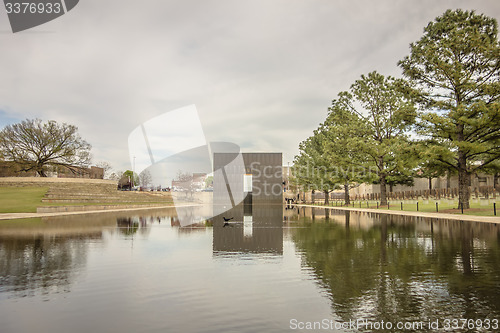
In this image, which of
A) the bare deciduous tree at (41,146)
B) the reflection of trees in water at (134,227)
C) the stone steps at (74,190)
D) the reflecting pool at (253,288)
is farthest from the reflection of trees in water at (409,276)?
the bare deciduous tree at (41,146)

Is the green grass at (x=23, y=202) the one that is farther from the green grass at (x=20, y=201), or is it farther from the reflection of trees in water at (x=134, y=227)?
the reflection of trees in water at (x=134, y=227)

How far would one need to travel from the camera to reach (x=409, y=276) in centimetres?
777

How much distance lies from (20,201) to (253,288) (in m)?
48.3

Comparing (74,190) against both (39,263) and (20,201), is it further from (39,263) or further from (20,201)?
(39,263)

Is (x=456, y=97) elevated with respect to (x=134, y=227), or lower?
elevated

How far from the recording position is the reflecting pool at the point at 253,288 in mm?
5004

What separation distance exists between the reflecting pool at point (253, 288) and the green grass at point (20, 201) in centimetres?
2981

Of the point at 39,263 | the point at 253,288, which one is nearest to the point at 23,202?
the point at 39,263

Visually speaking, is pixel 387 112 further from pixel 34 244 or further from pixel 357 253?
pixel 34 244

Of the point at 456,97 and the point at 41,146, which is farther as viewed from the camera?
the point at 41,146

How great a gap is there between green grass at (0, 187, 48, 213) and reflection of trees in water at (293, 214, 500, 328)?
35525 mm

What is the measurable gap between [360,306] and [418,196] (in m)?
46.9

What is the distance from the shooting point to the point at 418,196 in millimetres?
47656

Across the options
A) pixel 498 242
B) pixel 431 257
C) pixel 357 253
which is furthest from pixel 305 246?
pixel 498 242
